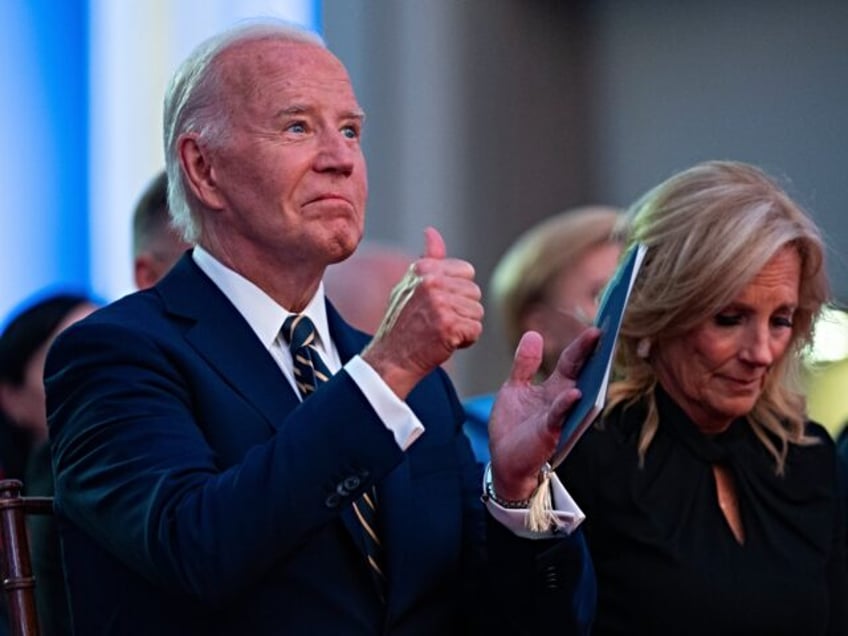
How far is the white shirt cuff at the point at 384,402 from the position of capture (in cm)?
245

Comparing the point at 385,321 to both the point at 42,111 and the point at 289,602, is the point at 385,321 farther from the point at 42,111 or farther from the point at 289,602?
the point at 42,111

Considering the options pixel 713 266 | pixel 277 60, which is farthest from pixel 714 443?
pixel 277 60

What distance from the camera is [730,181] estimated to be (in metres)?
3.46

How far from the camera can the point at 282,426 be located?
2521mm

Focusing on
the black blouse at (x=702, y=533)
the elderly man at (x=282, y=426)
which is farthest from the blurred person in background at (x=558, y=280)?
the elderly man at (x=282, y=426)

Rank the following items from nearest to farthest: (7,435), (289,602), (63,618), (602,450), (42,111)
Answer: (289,602) → (602,450) → (63,618) → (7,435) → (42,111)

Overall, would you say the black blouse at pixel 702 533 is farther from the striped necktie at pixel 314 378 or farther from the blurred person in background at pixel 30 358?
the blurred person in background at pixel 30 358

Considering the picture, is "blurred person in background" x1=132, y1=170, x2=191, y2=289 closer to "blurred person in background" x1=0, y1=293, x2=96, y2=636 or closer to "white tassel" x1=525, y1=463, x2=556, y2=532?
"blurred person in background" x1=0, y1=293, x2=96, y2=636

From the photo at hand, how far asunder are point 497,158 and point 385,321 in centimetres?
436

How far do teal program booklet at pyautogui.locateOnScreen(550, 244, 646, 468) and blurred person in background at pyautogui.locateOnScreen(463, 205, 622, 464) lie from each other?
165cm

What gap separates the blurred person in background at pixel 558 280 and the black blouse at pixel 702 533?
0.86 metres

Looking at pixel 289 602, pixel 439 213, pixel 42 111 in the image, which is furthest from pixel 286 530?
pixel 439 213

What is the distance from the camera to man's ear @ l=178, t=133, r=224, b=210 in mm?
2812

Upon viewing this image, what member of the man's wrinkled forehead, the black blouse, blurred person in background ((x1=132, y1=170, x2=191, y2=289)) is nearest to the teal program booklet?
the man's wrinkled forehead
